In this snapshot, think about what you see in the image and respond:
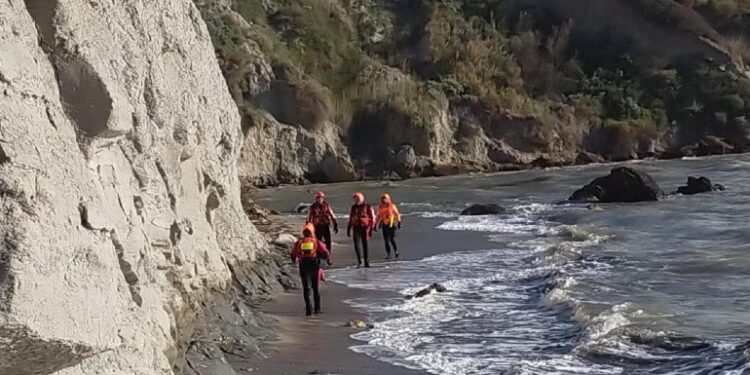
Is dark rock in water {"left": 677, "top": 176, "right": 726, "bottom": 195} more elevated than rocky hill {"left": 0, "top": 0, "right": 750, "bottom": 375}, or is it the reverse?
rocky hill {"left": 0, "top": 0, "right": 750, "bottom": 375}

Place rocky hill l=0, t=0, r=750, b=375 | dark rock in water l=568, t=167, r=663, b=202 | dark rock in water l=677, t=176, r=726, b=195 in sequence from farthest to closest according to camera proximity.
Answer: dark rock in water l=677, t=176, r=726, b=195, dark rock in water l=568, t=167, r=663, b=202, rocky hill l=0, t=0, r=750, b=375

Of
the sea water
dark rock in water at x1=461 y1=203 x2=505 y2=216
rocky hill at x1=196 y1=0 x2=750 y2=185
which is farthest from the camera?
rocky hill at x1=196 y1=0 x2=750 y2=185

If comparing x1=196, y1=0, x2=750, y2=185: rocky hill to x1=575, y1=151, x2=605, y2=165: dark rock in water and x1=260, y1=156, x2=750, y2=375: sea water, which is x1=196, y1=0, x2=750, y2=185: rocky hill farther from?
x1=260, y1=156, x2=750, y2=375: sea water

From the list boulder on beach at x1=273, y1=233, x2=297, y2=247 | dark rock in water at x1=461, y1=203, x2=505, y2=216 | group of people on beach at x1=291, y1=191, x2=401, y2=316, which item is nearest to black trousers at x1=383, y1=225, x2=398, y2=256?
group of people on beach at x1=291, y1=191, x2=401, y2=316

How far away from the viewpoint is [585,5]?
58000mm

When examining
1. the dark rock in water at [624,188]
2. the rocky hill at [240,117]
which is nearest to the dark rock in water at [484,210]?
the dark rock in water at [624,188]

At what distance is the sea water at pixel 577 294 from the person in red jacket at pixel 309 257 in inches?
35.1

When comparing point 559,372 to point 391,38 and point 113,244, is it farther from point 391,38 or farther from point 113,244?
point 391,38

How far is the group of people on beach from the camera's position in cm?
1495

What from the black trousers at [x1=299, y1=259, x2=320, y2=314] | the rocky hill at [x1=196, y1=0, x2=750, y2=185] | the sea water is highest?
the rocky hill at [x1=196, y1=0, x2=750, y2=185]

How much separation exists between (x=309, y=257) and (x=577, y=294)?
13.9 ft

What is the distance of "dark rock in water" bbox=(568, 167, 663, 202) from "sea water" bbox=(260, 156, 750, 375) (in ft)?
3.33

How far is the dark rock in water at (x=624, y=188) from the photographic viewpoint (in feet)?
108

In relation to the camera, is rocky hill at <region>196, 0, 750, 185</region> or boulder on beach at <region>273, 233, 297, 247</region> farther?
rocky hill at <region>196, 0, 750, 185</region>
